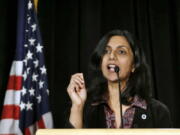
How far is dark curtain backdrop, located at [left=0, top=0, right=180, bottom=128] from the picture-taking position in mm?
3000

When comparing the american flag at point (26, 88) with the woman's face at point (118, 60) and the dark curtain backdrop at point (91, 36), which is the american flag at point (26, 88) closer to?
the dark curtain backdrop at point (91, 36)

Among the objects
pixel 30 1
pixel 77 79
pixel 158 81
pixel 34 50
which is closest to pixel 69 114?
pixel 77 79

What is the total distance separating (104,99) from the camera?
2922 mm

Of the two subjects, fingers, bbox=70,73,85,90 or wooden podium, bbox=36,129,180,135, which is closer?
wooden podium, bbox=36,129,180,135

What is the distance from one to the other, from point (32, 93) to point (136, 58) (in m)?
1.03

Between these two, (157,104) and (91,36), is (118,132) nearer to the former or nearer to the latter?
(157,104)

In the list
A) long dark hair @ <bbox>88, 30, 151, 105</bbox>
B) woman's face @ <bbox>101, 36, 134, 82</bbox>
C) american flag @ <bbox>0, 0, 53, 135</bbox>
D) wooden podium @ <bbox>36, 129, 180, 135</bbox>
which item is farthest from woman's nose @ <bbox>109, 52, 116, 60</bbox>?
wooden podium @ <bbox>36, 129, 180, 135</bbox>

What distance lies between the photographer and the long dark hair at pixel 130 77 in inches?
114

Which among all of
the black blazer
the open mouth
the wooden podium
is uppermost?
the open mouth

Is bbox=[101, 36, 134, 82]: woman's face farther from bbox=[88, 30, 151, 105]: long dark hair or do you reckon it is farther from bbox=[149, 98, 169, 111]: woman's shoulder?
bbox=[149, 98, 169, 111]: woman's shoulder

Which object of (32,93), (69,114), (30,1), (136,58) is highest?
(30,1)

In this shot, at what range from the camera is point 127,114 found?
2.75m

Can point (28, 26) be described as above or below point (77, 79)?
above

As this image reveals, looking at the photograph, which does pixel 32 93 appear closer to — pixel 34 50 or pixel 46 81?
pixel 46 81
